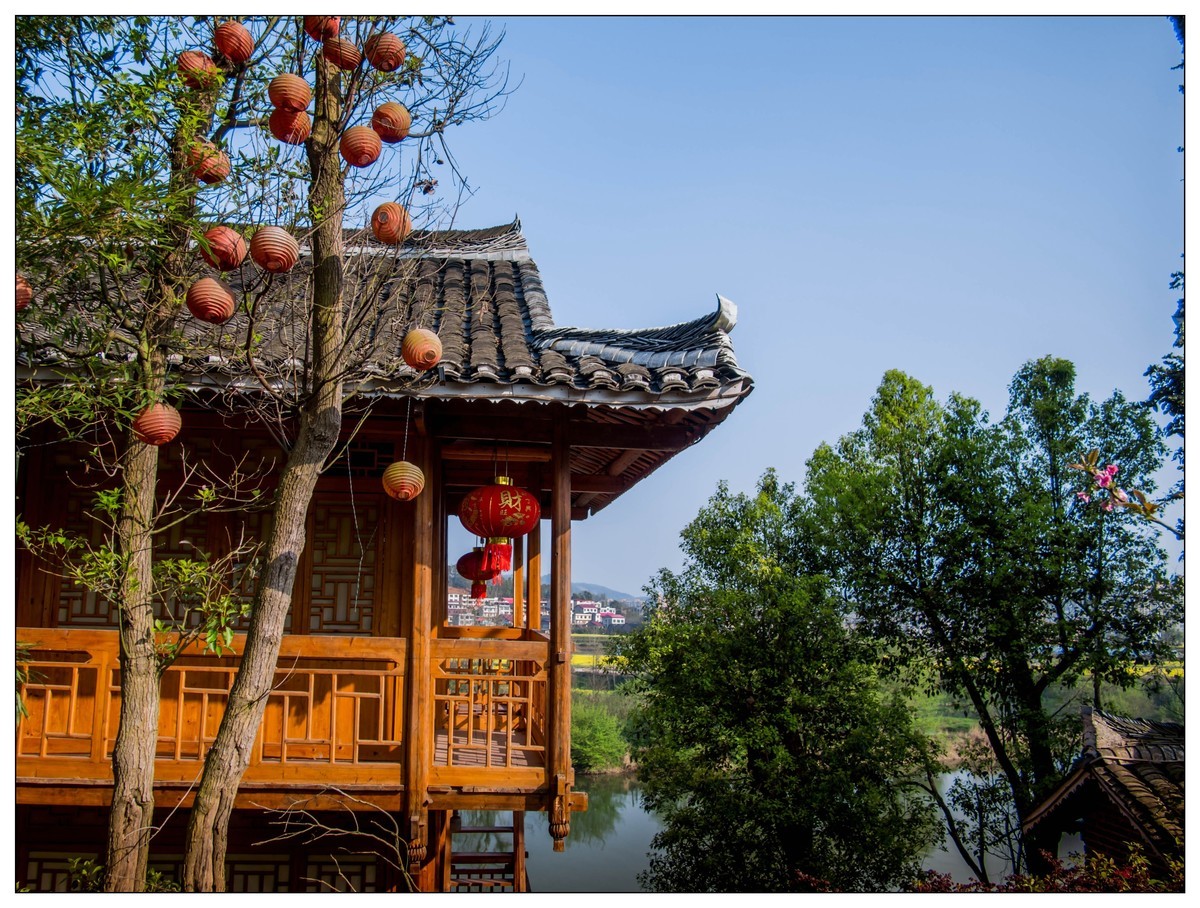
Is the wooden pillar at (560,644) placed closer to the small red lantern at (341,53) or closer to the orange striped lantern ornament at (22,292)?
the small red lantern at (341,53)

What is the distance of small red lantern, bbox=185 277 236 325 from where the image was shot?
3086 millimetres

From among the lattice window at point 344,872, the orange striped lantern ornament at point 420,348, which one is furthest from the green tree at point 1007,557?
the orange striped lantern ornament at point 420,348

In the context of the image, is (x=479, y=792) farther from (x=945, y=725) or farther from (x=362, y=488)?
(x=945, y=725)

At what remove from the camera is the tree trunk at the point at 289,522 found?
2627 millimetres

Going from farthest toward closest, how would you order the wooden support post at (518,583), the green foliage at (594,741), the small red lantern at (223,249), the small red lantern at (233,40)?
the green foliage at (594,741) < the wooden support post at (518,583) < the small red lantern at (233,40) < the small red lantern at (223,249)

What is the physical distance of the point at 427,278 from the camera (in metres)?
5.61

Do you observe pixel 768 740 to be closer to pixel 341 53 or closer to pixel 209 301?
pixel 209 301

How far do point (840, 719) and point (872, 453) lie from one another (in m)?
3.87

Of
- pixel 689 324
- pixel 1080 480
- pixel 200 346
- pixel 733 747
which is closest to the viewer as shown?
pixel 200 346

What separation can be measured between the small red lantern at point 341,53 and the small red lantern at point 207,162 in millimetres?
460

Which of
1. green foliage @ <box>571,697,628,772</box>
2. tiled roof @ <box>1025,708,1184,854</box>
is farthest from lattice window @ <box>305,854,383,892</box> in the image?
green foliage @ <box>571,697,628,772</box>

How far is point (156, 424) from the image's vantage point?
124 inches

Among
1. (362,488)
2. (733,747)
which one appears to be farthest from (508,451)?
(733,747)

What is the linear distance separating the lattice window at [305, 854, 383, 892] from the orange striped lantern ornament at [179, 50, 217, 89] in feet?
11.7
